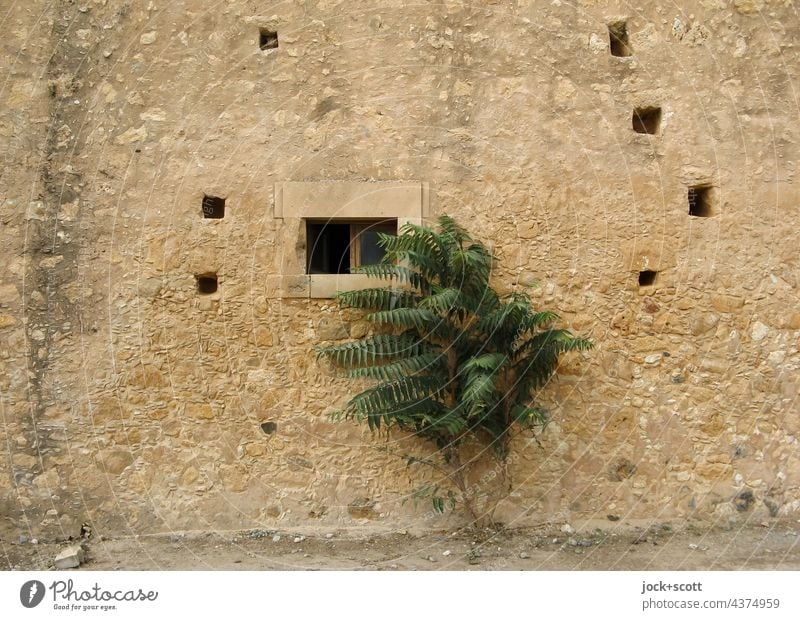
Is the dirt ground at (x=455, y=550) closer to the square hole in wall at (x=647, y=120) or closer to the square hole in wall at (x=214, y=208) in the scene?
the square hole in wall at (x=214, y=208)

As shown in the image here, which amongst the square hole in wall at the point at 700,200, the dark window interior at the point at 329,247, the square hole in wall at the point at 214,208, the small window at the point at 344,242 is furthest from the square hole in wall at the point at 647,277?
the square hole in wall at the point at 214,208

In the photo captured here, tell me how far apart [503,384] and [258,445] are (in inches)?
69.1

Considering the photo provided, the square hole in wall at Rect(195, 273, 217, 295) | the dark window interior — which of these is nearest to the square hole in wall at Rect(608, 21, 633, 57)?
the dark window interior

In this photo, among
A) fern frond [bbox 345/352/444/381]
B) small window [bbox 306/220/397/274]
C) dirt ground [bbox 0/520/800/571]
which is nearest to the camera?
dirt ground [bbox 0/520/800/571]

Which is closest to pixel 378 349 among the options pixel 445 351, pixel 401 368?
pixel 401 368

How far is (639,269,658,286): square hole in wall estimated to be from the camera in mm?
5215

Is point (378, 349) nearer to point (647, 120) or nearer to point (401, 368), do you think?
point (401, 368)

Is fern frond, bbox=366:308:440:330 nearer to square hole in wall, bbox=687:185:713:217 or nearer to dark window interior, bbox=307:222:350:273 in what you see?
dark window interior, bbox=307:222:350:273

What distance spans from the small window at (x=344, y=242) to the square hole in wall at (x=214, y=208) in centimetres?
63

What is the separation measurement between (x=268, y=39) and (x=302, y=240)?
5.04 feet

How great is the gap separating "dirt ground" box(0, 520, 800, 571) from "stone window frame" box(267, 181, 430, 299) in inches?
68.7

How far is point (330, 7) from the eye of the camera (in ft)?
17.3

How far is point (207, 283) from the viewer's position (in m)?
5.20

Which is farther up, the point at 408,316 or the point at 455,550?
the point at 408,316
